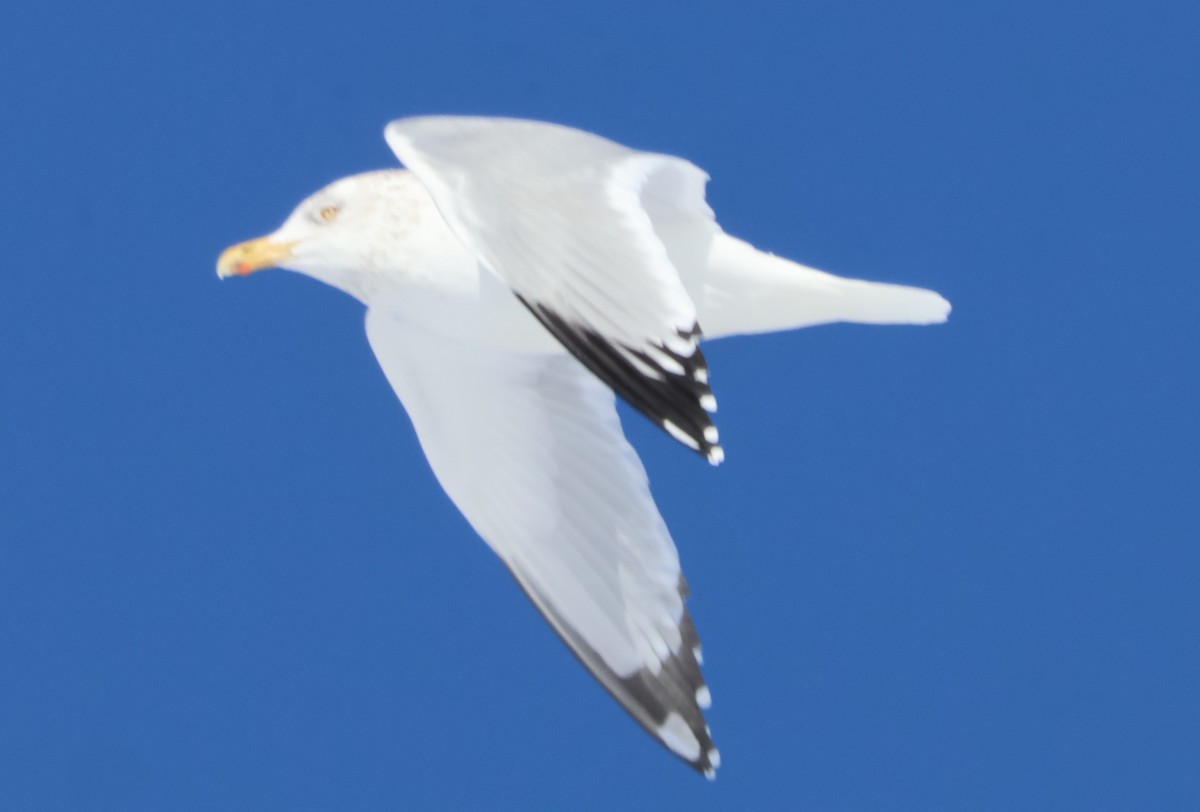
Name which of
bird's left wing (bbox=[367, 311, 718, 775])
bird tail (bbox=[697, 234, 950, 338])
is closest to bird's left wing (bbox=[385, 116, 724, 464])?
bird tail (bbox=[697, 234, 950, 338])

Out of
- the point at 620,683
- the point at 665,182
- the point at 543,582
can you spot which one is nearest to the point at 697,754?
the point at 620,683

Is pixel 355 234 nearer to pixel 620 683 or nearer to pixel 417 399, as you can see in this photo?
pixel 417 399

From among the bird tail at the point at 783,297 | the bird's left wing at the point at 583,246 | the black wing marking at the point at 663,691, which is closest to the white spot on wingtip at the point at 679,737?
the black wing marking at the point at 663,691

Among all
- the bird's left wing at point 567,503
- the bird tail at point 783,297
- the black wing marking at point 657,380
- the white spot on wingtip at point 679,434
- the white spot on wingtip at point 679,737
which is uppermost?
the bird tail at point 783,297

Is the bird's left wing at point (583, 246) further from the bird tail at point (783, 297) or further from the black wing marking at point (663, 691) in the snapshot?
the black wing marking at point (663, 691)

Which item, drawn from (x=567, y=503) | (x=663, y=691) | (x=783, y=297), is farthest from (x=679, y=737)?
(x=783, y=297)

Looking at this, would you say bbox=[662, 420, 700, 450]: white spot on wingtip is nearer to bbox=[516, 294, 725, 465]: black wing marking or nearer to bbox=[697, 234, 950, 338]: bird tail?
bbox=[516, 294, 725, 465]: black wing marking

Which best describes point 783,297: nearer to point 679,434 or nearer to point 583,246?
point 583,246

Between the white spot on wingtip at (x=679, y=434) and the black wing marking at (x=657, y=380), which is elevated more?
the black wing marking at (x=657, y=380)
